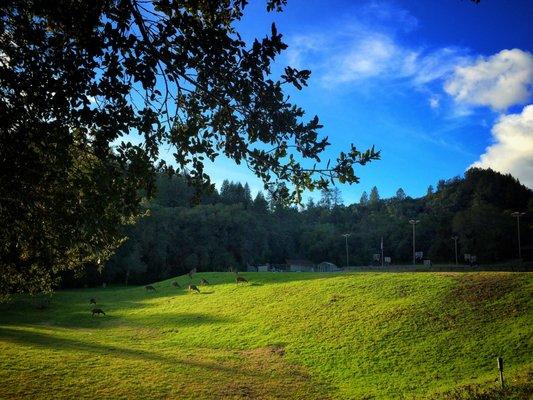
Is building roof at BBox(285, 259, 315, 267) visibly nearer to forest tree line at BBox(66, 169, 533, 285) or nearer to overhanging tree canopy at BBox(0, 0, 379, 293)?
forest tree line at BBox(66, 169, 533, 285)

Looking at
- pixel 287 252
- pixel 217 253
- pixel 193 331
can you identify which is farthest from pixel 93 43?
pixel 287 252

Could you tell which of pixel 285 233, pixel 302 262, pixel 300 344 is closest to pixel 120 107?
pixel 300 344

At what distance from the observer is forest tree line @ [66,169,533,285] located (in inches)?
2908

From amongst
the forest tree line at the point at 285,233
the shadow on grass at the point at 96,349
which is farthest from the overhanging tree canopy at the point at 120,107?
the forest tree line at the point at 285,233

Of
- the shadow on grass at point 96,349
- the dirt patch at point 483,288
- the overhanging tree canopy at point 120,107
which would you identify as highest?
the overhanging tree canopy at point 120,107

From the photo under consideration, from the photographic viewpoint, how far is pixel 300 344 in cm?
2331

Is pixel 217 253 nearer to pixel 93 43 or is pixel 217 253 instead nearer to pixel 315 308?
pixel 315 308

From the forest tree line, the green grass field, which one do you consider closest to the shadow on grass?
the green grass field

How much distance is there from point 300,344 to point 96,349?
11.9 meters

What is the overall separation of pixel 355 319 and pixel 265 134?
73.9ft

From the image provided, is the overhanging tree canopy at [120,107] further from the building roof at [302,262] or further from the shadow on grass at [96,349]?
the building roof at [302,262]

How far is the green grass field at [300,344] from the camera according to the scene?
54.5ft

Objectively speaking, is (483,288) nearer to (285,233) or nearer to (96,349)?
(96,349)

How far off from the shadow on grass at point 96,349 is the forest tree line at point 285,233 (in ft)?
108
